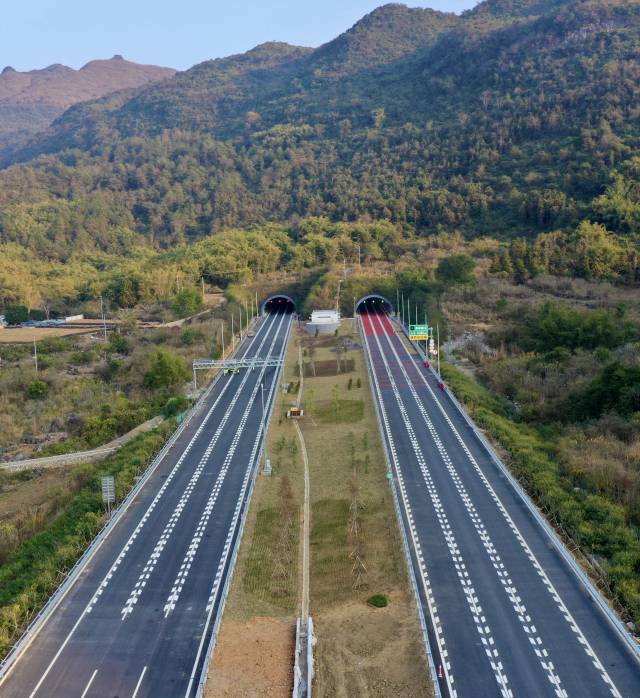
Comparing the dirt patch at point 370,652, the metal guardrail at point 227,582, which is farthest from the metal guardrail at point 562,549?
the metal guardrail at point 227,582

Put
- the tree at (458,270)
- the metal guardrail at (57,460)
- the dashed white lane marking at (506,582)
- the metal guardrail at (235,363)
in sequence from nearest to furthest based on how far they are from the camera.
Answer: the dashed white lane marking at (506,582), the metal guardrail at (57,460), the metal guardrail at (235,363), the tree at (458,270)

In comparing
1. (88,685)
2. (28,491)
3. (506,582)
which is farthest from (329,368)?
(88,685)

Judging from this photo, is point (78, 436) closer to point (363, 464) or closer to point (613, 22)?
point (363, 464)

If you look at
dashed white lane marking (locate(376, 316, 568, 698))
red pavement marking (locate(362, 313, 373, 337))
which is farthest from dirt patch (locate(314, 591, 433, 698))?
red pavement marking (locate(362, 313, 373, 337))

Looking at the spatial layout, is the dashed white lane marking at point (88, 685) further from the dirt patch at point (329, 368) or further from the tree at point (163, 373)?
the dirt patch at point (329, 368)

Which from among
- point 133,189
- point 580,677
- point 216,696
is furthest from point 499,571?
point 133,189

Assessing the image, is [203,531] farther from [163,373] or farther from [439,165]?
[439,165]
